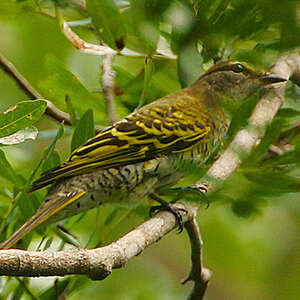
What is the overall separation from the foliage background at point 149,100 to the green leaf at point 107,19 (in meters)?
0.01

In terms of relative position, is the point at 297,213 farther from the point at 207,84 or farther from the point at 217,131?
the point at 207,84

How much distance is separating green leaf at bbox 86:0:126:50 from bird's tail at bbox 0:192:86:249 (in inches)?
34.6

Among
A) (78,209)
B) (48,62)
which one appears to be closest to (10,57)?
(48,62)

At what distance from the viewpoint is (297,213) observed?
1.01 metres

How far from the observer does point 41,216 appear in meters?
2.51

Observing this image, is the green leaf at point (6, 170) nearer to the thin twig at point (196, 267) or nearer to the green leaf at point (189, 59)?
the thin twig at point (196, 267)

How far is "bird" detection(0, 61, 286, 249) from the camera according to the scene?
2758 mm

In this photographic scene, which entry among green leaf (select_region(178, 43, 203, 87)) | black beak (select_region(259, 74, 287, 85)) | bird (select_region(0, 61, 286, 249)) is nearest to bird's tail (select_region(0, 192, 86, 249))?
bird (select_region(0, 61, 286, 249))

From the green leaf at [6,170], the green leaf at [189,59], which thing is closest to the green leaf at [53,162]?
the green leaf at [6,170]

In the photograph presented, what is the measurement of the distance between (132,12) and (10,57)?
4.85m

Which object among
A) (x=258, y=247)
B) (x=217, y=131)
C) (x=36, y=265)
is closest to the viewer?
(x=36, y=265)

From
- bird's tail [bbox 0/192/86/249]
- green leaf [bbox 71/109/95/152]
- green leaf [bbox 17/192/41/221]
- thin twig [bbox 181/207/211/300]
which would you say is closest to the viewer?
bird's tail [bbox 0/192/86/249]

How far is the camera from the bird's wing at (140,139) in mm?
2945

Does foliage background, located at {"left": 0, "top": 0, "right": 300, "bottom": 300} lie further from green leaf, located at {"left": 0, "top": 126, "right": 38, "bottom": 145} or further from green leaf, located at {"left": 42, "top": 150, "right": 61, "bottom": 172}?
green leaf, located at {"left": 0, "top": 126, "right": 38, "bottom": 145}
